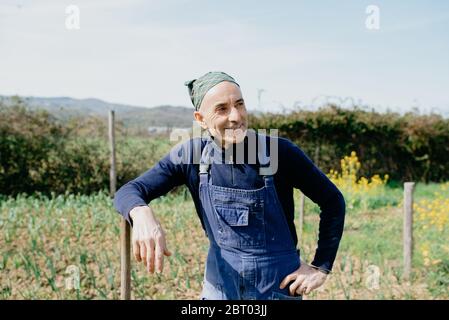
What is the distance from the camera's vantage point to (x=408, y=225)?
172 inches

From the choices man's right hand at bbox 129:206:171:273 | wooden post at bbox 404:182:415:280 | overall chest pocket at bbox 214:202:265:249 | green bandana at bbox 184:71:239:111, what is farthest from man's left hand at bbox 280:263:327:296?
wooden post at bbox 404:182:415:280

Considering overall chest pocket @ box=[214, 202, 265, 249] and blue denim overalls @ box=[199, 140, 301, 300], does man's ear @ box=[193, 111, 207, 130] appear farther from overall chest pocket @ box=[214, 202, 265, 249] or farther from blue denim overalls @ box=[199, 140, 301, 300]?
overall chest pocket @ box=[214, 202, 265, 249]

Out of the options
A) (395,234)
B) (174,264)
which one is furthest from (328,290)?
(395,234)

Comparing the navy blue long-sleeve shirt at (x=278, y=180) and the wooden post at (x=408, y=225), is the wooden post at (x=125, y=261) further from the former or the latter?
the wooden post at (x=408, y=225)

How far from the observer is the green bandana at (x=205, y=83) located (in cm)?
149

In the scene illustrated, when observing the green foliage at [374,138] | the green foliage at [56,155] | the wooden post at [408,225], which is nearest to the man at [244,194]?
the wooden post at [408,225]

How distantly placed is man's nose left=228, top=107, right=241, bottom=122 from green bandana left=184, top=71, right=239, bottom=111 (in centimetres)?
8

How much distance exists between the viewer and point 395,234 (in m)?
5.72

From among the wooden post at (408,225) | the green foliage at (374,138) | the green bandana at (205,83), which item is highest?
the green foliage at (374,138)

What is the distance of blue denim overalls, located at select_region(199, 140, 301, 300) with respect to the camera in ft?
5.03

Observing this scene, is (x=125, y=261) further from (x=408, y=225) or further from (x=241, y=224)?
(x=408, y=225)

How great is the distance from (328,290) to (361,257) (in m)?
0.81

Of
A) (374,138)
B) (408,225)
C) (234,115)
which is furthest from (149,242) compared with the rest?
(374,138)
